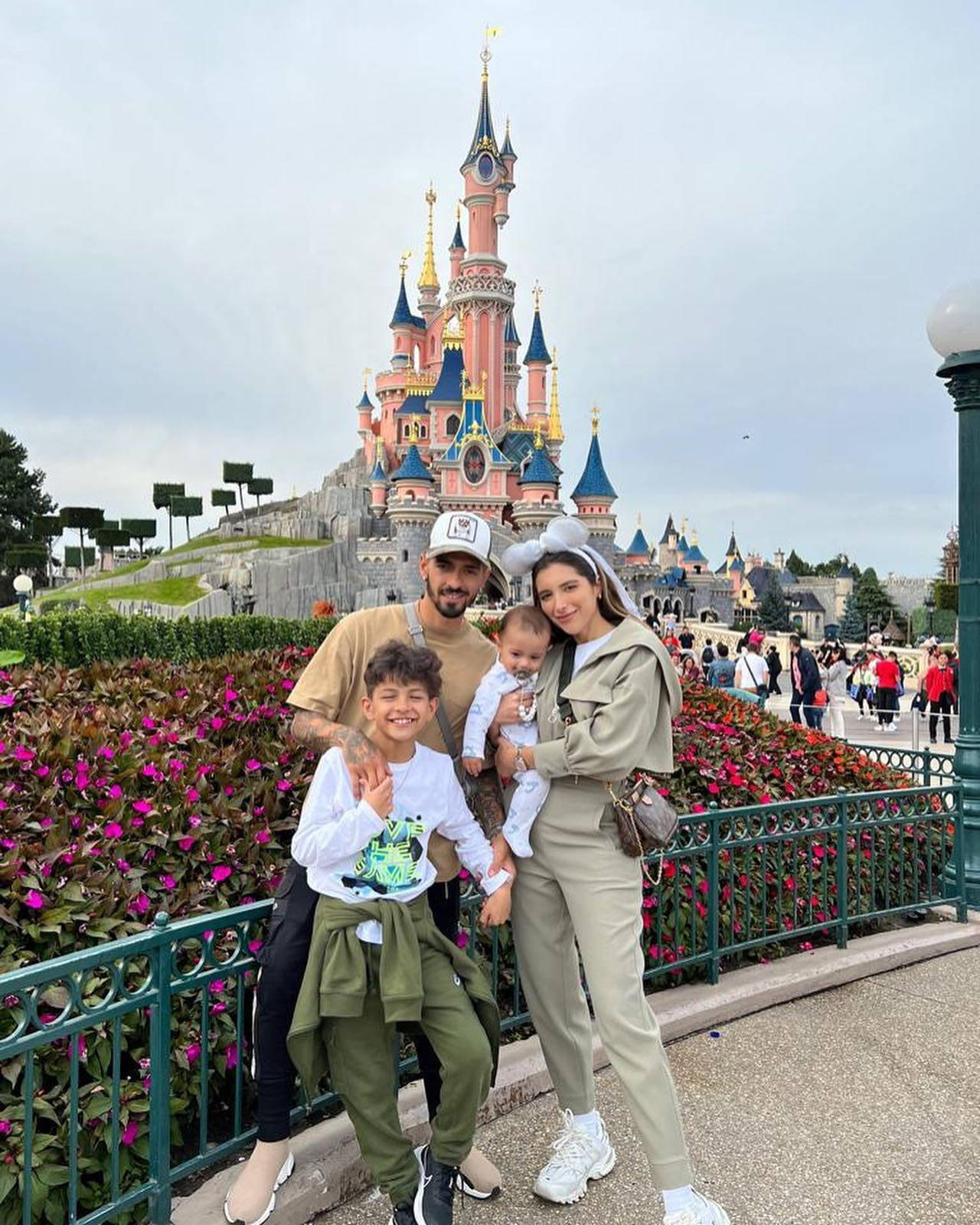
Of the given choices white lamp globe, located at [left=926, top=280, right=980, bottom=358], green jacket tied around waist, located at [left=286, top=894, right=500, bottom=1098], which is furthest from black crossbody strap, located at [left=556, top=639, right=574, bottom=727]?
white lamp globe, located at [left=926, top=280, right=980, bottom=358]

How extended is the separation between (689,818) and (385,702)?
7.26ft

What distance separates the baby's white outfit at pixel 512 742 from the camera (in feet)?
8.60

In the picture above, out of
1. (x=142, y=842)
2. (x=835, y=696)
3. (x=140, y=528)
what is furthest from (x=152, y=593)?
(x=142, y=842)

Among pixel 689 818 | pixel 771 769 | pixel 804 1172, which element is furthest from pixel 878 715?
pixel 804 1172

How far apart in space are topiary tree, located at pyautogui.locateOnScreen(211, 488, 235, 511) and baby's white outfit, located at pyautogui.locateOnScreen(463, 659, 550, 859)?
69.5 meters

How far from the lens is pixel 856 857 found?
502cm

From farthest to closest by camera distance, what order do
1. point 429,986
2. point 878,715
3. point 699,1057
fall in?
point 878,715
point 699,1057
point 429,986

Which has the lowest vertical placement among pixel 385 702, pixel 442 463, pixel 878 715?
pixel 878 715

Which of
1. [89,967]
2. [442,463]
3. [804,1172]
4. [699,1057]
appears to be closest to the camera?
[89,967]

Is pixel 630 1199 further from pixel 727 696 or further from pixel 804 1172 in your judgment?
pixel 727 696

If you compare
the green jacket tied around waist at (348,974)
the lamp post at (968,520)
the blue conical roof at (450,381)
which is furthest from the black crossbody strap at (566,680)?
the blue conical roof at (450,381)

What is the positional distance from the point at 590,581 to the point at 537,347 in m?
57.5

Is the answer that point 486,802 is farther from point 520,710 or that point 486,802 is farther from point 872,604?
point 872,604

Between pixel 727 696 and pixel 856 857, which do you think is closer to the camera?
pixel 856 857
